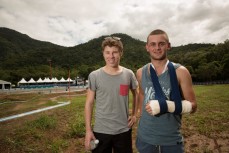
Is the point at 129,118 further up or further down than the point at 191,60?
further down

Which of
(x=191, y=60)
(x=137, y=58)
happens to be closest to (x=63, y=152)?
(x=191, y=60)

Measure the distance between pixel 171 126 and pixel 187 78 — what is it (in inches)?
23.8

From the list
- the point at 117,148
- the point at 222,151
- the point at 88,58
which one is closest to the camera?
the point at 117,148

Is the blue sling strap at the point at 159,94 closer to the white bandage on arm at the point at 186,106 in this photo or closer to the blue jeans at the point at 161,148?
the white bandage on arm at the point at 186,106

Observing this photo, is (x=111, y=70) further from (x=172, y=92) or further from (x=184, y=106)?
(x=184, y=106)

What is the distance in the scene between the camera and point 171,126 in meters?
Answer: 2.44

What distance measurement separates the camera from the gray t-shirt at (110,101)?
291 cm

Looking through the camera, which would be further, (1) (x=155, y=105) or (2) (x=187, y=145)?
(2) (x=187, y=145)

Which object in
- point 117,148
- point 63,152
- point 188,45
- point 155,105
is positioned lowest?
point 63,152

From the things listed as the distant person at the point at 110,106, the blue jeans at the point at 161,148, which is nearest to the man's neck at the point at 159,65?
the distant person at the point at 110,106

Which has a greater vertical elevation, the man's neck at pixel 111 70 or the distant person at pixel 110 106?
the man's neck at pixel 111 70

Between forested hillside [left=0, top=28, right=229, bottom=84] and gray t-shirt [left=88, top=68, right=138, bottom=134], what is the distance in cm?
6764

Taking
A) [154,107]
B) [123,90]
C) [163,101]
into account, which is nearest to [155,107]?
[154,107]

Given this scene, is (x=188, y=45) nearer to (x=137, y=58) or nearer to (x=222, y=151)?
(x=137, y=58)
